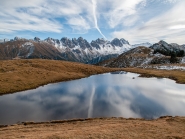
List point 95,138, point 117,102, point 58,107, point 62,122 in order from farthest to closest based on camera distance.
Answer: point 117,102, point 58,107, point 62,122, point 95,138

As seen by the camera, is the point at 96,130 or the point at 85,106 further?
the point at 85,106

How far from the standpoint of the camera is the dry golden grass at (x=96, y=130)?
931 inches

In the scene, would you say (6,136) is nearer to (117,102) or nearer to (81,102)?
(81,102)

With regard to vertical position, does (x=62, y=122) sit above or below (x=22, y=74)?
below

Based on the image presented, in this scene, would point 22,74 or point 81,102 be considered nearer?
point 81,102

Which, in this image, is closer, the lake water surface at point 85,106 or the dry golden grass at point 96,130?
the dry golden grass at point 96,130

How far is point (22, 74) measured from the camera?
255 feet

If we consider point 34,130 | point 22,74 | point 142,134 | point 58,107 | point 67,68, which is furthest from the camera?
point 67,68

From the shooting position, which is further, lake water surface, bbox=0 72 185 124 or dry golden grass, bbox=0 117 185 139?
lake water surface, bbox=0 72 185 124

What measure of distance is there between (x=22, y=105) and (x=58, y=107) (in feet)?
33.0

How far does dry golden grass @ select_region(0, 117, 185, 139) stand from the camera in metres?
23.6

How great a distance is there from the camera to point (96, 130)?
Answer: 85.2ft

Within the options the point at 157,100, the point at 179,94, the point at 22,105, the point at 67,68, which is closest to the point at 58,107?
the point at 22,105

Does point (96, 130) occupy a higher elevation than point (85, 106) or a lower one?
higher
